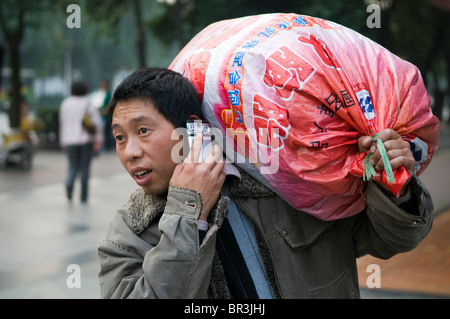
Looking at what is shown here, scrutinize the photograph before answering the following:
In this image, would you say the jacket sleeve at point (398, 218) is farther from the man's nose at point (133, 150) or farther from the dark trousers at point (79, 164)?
the dark trousers at point (79, 164)

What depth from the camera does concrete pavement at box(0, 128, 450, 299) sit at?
17.3ft

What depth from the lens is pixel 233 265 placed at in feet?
5.59

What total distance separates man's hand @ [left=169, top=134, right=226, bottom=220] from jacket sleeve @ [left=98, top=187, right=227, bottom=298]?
0.02 m

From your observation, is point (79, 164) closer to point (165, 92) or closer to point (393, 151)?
point (165, 92)

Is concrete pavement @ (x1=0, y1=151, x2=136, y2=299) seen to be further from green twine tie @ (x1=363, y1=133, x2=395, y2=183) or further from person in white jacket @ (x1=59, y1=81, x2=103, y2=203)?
green twine tie @ (x1=363, y1=133, x2=395, y2=183)

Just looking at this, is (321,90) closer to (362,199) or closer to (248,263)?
(362,199)

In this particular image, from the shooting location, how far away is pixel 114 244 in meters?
1.66

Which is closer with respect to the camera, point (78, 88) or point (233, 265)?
→ point (233, 265)

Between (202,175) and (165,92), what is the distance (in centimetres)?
27

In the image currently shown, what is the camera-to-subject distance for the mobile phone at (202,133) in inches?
65.4

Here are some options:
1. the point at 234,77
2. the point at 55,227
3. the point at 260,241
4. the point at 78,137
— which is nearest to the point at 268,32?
the point at 234,77

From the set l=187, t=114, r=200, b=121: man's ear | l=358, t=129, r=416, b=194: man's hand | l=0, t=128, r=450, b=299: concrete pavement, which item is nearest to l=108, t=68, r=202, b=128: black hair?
l=187, t=114, r=200, b=121: man's ear

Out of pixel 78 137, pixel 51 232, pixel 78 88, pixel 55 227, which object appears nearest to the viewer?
pixel 51 232
